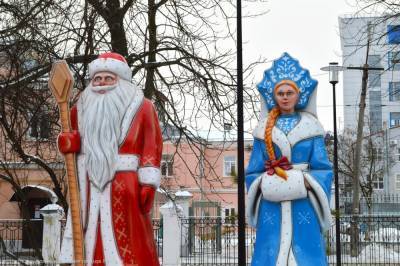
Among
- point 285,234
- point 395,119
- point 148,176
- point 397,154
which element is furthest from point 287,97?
point 395,119

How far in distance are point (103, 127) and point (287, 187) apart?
1740mm

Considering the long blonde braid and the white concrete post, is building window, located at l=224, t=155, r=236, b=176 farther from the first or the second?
the long blonde braid

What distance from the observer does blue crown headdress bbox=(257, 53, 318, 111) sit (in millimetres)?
6359

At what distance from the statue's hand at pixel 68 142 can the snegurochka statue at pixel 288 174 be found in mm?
1681

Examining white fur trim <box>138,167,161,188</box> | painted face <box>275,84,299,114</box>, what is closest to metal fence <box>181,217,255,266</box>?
painted face <box>275,84,299,114</box>

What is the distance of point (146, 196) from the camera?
19.1ft

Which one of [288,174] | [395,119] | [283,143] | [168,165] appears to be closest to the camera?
[288,174]

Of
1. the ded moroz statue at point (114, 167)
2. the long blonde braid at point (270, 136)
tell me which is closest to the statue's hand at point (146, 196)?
the ded moroz statue at point (114, 167)

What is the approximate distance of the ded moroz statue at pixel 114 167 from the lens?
5785 millimetres

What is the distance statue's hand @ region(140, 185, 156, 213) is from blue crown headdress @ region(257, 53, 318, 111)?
1.48m

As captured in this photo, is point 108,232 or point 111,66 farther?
point 111,66

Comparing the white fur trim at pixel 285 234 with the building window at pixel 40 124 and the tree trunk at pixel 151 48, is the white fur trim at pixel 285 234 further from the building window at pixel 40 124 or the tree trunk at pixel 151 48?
the tree trunk at pixel 151 48

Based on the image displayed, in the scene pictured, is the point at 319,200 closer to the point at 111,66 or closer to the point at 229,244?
the point at 111,66

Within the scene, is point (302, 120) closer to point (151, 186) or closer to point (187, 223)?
point (151, 186)
